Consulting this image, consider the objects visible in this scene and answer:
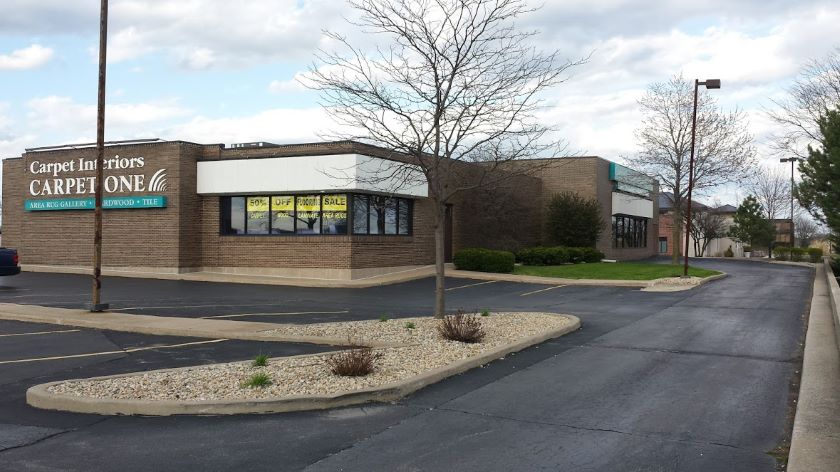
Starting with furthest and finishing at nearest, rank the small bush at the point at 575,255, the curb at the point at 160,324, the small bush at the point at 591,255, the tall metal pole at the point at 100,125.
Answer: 1. the small bush at the point at 591,255
2. the small bush at the point at 575,255
3. the tall metal pole at the point at 100,125
4. the curb at the point at 160,324

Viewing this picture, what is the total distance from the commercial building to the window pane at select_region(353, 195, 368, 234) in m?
0.04

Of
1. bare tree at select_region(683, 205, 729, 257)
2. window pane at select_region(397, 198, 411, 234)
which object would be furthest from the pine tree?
bare tree at select_region(683, 205, 729, 257)

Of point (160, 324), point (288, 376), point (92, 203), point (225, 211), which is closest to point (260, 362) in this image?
point (288, 376)

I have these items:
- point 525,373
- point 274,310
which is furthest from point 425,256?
point 525,373

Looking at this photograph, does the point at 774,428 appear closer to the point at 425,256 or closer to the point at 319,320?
the point at 319,320

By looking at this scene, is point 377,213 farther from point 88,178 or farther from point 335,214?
point 88,178

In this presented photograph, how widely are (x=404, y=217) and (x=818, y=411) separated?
22.6m

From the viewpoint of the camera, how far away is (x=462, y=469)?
556 centimetres

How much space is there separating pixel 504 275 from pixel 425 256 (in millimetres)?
3616

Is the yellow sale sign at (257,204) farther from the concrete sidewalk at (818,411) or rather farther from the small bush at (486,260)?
the concrete sidewalk at (818,411)

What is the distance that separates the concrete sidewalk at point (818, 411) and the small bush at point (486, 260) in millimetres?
17391

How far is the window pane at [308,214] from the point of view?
26719mm

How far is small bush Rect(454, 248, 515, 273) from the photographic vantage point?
29797mm

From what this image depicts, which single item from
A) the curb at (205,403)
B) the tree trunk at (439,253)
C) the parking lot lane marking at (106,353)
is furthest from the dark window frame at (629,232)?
the curb at (205,403)
